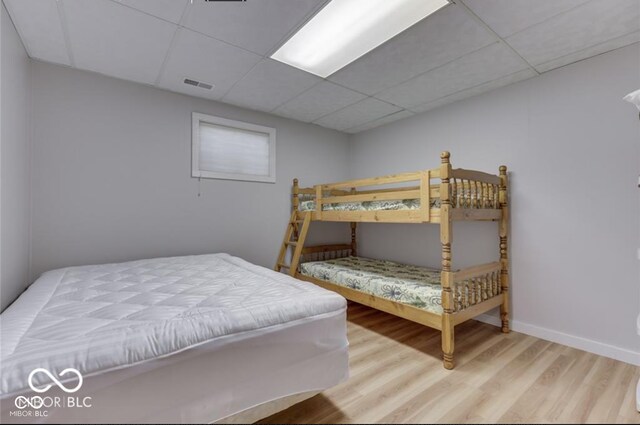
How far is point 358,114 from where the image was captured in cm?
342

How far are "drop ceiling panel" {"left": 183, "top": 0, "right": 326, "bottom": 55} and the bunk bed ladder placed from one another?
1.89 m

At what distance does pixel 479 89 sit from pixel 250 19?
2162mm

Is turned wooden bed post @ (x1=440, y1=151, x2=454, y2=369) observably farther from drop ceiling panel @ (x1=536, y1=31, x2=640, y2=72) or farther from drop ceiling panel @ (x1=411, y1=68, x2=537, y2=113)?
drop ceiling panel @ (x1=536, y1=31, x2=640, y2=72)

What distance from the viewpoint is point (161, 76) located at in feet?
8.28

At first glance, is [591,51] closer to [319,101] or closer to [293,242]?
[319,101]

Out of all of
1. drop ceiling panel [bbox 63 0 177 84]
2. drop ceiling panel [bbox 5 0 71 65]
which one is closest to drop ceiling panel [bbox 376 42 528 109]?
drop ceiling panel [bbox 63 0 177 84]

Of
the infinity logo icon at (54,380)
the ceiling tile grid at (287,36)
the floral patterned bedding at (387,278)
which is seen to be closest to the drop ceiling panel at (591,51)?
the ceiling tile grid at (287,36)

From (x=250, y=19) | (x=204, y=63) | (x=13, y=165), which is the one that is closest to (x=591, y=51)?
(x=250, y=19)

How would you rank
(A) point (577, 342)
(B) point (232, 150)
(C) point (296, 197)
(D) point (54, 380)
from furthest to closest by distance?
(C) point (296, 197)
(B) point (232, 150)
(A) point (577, 342)
(D) point (54, 380)

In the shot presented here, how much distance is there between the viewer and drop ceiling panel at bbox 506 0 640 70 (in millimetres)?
1641

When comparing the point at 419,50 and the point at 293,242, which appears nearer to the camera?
the point at 419,50

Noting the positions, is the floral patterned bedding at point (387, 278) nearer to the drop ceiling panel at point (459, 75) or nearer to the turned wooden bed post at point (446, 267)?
the turned wooden bed post at point (446, 267)

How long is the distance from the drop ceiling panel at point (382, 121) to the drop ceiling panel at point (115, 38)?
2411 mm

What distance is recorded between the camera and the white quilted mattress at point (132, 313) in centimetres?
96
